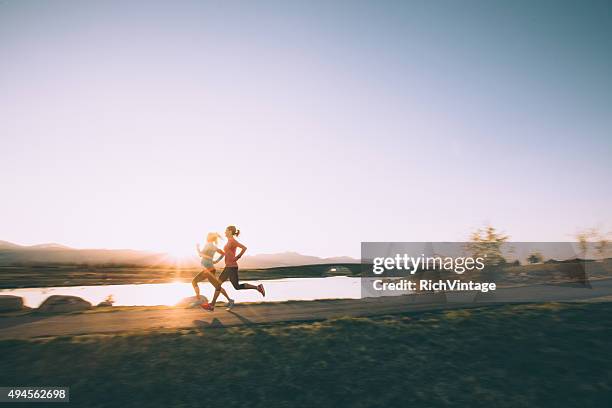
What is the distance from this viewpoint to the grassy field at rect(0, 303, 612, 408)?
5500mm

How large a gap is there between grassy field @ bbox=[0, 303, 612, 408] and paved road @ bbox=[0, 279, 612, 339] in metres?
0.90

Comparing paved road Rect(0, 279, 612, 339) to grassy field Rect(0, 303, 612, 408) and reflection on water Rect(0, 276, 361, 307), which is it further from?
reflection on water Rect(0, 276, 361, 307)

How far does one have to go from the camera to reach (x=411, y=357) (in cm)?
673

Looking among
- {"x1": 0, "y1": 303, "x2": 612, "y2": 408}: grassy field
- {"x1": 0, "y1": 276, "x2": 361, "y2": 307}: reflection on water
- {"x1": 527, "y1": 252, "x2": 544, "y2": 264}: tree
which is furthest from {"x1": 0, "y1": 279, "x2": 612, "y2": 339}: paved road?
{"x1": 527, "y1": 252, "x2": 544, "y2": 264}: tree

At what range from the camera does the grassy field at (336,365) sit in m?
5.50

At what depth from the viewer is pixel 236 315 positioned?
9.59 m

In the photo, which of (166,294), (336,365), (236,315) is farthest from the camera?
(166,294)

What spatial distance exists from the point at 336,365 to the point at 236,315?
391 cm

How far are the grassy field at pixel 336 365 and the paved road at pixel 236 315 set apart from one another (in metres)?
0.90

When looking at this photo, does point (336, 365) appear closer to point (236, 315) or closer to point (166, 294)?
point (236, 315)

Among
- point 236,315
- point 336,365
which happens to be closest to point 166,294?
point 236,315

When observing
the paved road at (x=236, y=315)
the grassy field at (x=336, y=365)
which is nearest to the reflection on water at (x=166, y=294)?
the paved road at (x=236, y=315)

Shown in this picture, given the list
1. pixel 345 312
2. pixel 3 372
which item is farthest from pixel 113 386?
pixel 345 312

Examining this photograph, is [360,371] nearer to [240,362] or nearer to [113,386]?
[240,362]
